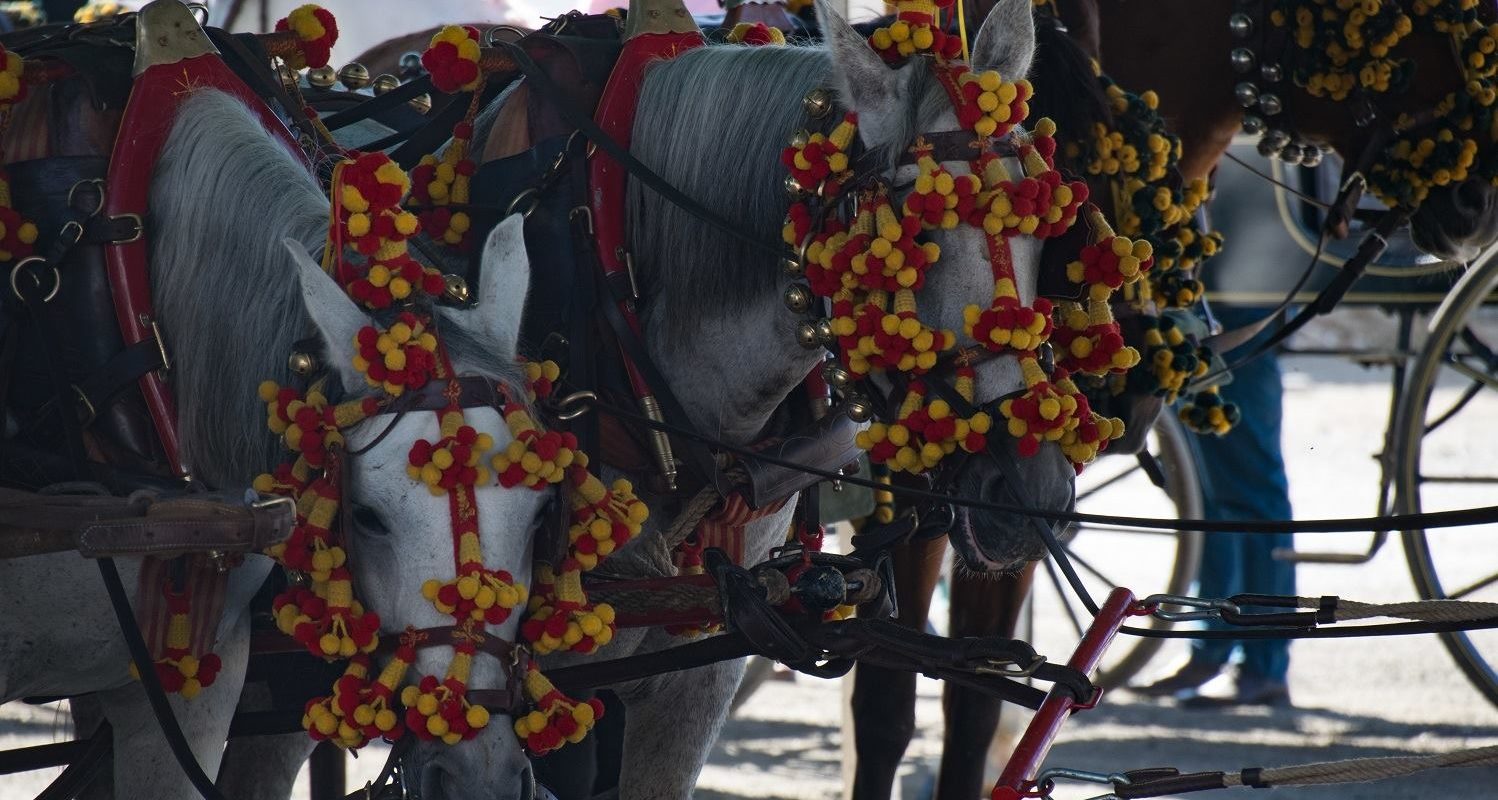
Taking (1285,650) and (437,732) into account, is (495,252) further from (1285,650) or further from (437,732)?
(1285,650)

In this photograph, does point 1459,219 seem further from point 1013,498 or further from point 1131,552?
point 1131,552

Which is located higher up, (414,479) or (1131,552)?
(414,479)

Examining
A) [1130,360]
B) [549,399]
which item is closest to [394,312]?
[549,399]

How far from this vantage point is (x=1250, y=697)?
204 inches

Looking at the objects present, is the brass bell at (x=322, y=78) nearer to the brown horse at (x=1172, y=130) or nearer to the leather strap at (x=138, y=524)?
the leather strap at (x=138, y=524)

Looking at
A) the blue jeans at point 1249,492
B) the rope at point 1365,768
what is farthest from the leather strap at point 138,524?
the blue jeans at point 1249,492

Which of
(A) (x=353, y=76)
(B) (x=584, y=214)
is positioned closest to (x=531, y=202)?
(B) (x=584, y=214)

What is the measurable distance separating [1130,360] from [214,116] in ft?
4.27

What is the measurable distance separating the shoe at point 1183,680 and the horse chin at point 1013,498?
3.36 metres

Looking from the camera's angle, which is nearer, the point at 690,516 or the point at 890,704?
the point at 690,516

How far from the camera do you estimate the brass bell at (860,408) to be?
2221 mm

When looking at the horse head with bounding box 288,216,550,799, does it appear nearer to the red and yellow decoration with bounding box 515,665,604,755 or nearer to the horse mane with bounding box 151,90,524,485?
the red and yellow decoration with bounding box 515,665,604,755

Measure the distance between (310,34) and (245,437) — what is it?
2.57 feet

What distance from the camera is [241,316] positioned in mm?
2078
